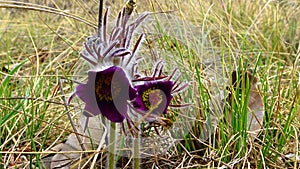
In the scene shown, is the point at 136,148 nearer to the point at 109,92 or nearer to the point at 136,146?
the point at 136,146

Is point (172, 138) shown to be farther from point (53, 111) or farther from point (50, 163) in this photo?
point (53, 111)

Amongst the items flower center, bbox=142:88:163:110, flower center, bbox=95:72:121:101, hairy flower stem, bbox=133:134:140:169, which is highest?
flower center, bbox=95:72:121:101

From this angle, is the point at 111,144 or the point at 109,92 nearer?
the point at 109,92

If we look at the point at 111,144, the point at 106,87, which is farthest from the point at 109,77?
the point at 111,144

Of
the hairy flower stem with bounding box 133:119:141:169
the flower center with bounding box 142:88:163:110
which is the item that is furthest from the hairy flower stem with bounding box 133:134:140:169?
the flower center with bounding box 142:88:163:110

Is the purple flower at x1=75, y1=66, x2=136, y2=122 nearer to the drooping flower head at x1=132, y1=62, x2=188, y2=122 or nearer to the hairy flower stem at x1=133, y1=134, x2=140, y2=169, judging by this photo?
the drooping flower head at x1=132, y1=62, x2=188, y2=122

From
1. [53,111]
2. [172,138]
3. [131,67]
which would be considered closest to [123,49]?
[131,67]

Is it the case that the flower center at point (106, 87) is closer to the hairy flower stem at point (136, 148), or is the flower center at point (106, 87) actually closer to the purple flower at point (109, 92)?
the purple flower at point (109, 92)
